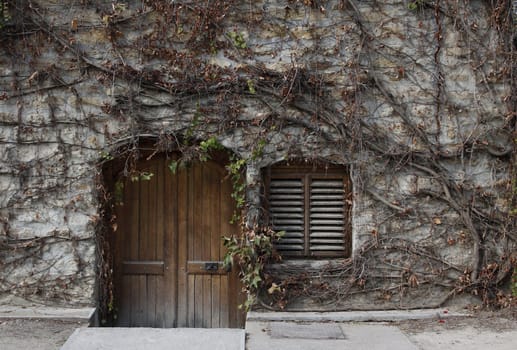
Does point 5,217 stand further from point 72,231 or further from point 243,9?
point 243,9

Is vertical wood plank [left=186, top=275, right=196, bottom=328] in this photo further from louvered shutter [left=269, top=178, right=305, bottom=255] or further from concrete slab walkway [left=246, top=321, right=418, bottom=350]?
louvered shutter [left=269, top=178, right=305, bottom=255]

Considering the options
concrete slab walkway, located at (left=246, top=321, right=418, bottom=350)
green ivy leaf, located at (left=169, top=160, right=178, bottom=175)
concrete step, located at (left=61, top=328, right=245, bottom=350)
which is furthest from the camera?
green ivy leaf, located at (left=169, top=160, right=178, bottom=175)

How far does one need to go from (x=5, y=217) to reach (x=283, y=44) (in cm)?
342

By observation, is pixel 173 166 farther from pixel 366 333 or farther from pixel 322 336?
pixel 366 333

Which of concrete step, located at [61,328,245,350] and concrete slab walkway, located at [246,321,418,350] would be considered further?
concrete slab walkway, located at [246,321,418,350]

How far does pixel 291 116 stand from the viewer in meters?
6.60

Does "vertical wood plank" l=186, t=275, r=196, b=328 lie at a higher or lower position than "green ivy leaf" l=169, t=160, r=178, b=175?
lower

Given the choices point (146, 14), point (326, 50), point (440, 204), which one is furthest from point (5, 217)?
point (440, 204)

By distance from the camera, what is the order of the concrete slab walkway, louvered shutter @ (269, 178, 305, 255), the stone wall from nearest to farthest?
the concrete slab walkway → the stone wall → louvered shutter @ (269, 178, 305, 255)

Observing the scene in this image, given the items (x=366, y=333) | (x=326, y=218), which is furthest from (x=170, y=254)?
(x=366, y=333)

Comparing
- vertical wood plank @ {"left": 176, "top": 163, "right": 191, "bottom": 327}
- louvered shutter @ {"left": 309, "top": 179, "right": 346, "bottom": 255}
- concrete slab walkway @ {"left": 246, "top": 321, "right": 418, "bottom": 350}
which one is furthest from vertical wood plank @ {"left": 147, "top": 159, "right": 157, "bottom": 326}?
louvered shutter @ {"left": 309, "top": 179, "right": 346, "bottom": 255}

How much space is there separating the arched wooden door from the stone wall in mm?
402

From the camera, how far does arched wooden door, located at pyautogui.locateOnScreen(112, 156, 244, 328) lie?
680 cm

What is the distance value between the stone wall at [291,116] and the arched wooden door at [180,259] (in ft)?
1.32
